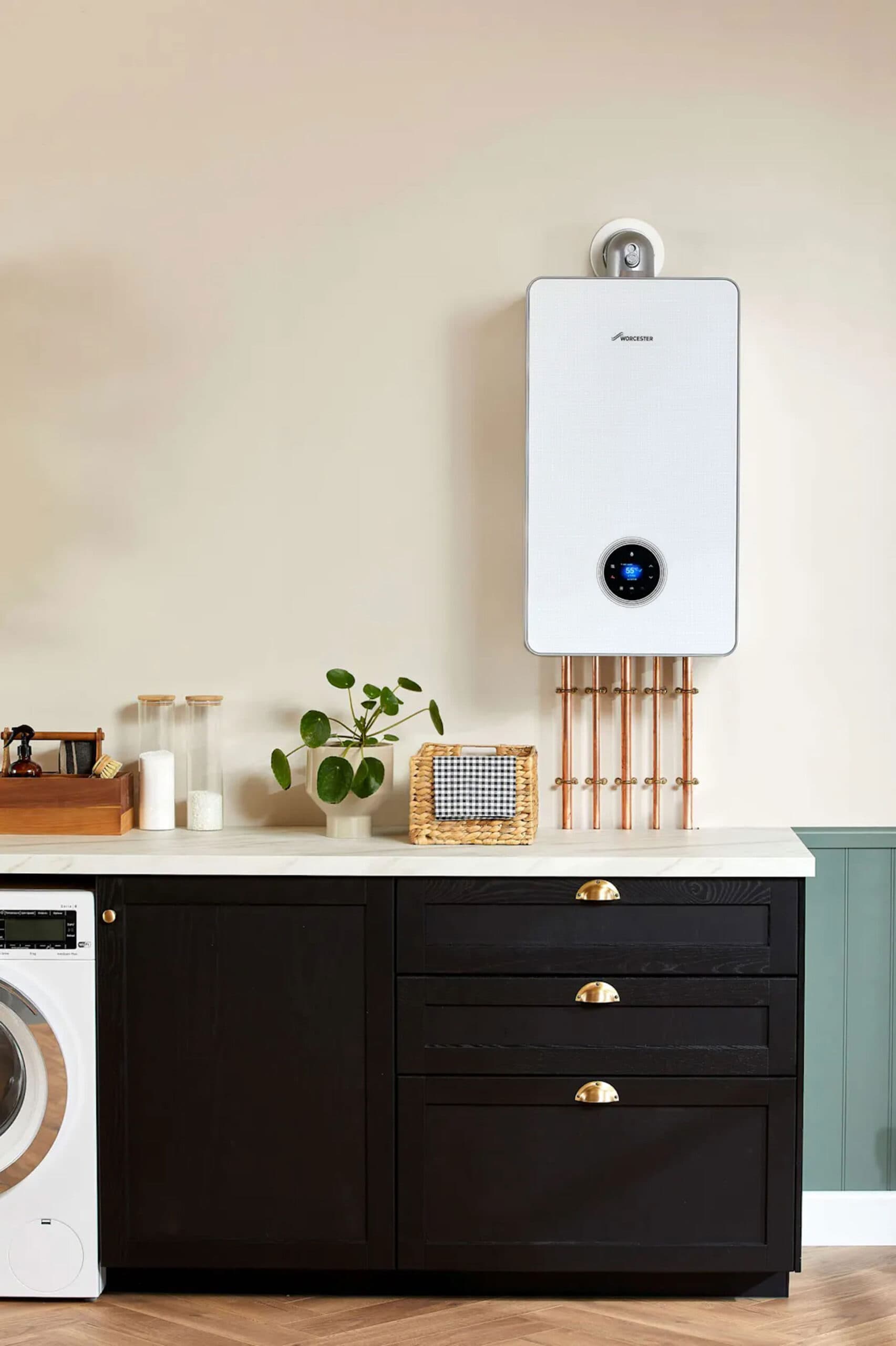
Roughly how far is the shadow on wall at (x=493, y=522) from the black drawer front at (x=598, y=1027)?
641 millimetres

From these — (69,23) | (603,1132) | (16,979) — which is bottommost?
(603,1132)

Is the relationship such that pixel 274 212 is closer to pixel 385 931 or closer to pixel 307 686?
pixel 307 686

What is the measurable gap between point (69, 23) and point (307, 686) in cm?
153

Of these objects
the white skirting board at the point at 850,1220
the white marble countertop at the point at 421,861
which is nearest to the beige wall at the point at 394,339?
the white marble countertop at the point at 421,861

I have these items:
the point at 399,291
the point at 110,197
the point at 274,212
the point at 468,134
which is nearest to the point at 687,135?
the point at 468,134

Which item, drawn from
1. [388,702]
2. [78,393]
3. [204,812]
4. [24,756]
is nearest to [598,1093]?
[388,702]

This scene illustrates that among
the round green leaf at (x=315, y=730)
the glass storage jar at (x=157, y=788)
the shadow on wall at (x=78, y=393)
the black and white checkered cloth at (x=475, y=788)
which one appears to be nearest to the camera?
the black and white checkered cloth at (x=475, y=788)

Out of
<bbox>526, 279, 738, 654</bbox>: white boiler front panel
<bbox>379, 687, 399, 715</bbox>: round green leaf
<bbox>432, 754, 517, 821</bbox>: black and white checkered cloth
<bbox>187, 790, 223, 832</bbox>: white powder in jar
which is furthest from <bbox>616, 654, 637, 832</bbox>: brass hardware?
<bbox>187, 790, 223, 832</bbox>: white powder in jar

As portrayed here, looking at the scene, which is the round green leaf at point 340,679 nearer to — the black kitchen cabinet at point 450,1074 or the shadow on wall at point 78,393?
the black kitchen cabinet at point 450,1074

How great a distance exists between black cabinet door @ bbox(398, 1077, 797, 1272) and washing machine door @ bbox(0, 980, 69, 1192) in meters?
0.64

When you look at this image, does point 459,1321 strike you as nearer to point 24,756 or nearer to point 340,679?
point 340,679

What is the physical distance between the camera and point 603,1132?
219 cm

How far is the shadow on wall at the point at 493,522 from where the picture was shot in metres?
2.58

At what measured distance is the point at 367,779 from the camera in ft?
7.59
